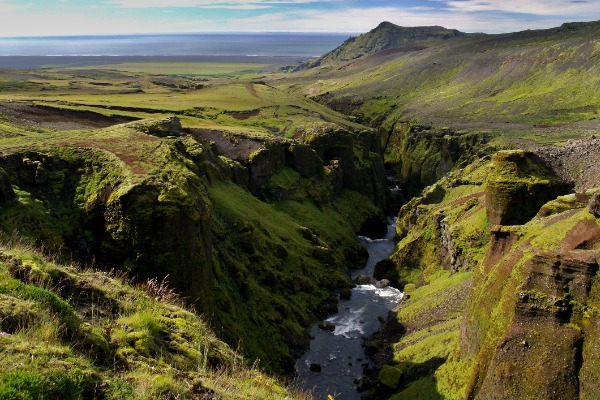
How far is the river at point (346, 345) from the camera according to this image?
1891 inches

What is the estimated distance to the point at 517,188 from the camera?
52062 mm

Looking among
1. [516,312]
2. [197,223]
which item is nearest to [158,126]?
[197,223]

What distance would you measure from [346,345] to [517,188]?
2586cm

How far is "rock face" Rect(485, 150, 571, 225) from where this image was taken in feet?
171

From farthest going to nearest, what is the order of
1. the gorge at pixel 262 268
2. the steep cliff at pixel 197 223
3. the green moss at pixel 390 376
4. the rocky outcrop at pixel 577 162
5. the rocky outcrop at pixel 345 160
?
the rocky outcrop at pixel 345 160
the rocky outcrop at pixel 577 162
the green moss at pixel 390 376
the steep cliff at pixel 197 223
the gorge at pixel 262 268

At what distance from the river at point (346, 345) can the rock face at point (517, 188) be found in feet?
64.5

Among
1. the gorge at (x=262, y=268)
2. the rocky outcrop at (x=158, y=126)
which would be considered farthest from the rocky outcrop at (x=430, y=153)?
the rocky outcrop at (x=158, y=126)

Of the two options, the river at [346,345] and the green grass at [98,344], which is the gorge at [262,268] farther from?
the river at [346,345]

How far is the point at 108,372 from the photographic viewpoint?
12992mm

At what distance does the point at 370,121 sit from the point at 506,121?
6243 cm

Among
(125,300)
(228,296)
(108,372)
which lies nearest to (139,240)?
(228,296)

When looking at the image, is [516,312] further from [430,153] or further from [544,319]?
[430,153]

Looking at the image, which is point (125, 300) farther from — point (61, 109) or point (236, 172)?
point (61, 109)

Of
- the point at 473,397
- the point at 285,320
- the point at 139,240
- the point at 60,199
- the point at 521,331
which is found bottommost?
the point at 285,320
